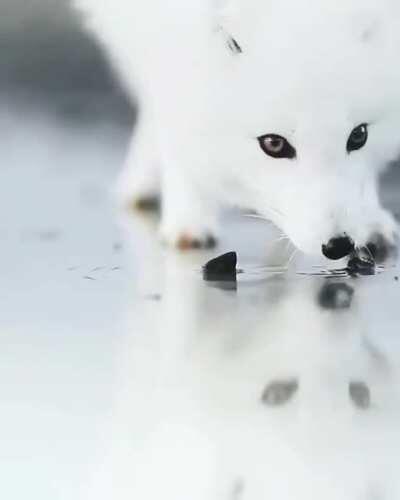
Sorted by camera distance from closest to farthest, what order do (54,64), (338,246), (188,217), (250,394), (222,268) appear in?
(250,394)
(338,246)
(222,268)
(188,217)
(54,64)

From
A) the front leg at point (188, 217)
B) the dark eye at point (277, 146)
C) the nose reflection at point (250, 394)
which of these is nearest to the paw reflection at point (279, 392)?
the nose reflection at point (250, 394)

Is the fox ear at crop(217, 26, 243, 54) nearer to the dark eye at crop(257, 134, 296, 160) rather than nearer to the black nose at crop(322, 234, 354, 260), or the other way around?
the dark eye at crop(257, 134, 296, 160)

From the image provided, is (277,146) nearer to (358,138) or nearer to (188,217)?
(358,138)

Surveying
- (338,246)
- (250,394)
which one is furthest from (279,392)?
(338,246)

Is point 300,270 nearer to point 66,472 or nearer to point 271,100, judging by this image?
point 271,100

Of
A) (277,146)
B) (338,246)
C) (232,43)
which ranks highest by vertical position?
(232,43)

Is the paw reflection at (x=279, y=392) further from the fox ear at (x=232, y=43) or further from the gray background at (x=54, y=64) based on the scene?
the gray background at (x=54, y=64)
